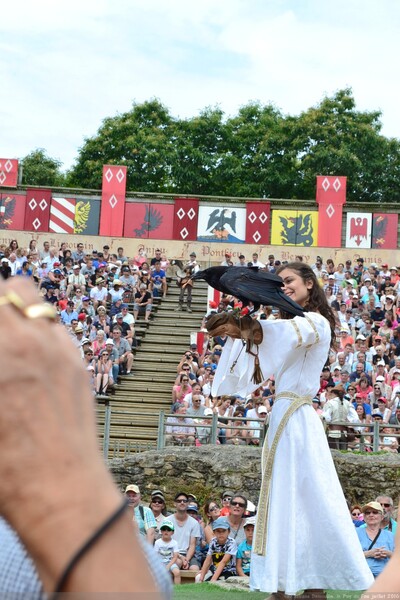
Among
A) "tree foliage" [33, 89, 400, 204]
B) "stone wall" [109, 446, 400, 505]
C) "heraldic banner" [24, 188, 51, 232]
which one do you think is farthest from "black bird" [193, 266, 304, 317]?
"tree foliage" [33, 89, 400, 204]

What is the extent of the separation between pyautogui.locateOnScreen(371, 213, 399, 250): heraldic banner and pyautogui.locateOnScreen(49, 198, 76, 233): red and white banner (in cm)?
1135

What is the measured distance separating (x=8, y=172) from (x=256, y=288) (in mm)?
35014

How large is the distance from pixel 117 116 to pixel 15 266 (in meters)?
28.7

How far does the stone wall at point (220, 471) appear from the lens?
17844 mm

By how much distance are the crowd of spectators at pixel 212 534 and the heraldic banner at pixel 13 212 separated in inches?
1049

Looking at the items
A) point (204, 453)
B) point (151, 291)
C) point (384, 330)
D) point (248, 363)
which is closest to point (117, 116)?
point (151, 291)

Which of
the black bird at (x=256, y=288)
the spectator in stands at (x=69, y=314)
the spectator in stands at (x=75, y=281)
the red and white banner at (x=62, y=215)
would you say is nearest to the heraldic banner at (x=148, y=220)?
the red and white banner at (x=62, y=215)

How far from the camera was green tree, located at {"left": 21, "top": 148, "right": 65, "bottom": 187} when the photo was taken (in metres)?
58.0

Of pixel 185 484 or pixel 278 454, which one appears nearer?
pixel 278 454

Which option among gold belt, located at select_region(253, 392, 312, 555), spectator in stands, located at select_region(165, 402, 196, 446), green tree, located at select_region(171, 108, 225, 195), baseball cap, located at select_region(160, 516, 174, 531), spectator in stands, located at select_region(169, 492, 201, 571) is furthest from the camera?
green tree, located at select_region(171, 108, 225, 195)

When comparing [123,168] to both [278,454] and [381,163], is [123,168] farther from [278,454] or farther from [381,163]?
[278,454]

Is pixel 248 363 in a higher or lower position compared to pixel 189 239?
lower

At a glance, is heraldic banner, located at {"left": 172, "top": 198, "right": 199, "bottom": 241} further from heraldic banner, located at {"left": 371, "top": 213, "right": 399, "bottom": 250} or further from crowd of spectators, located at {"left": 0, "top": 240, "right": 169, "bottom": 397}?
heraldic banner, located at {"left": 371, "top": 213, "right": 399, "bottom": 250}

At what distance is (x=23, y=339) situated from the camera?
0.99 m
